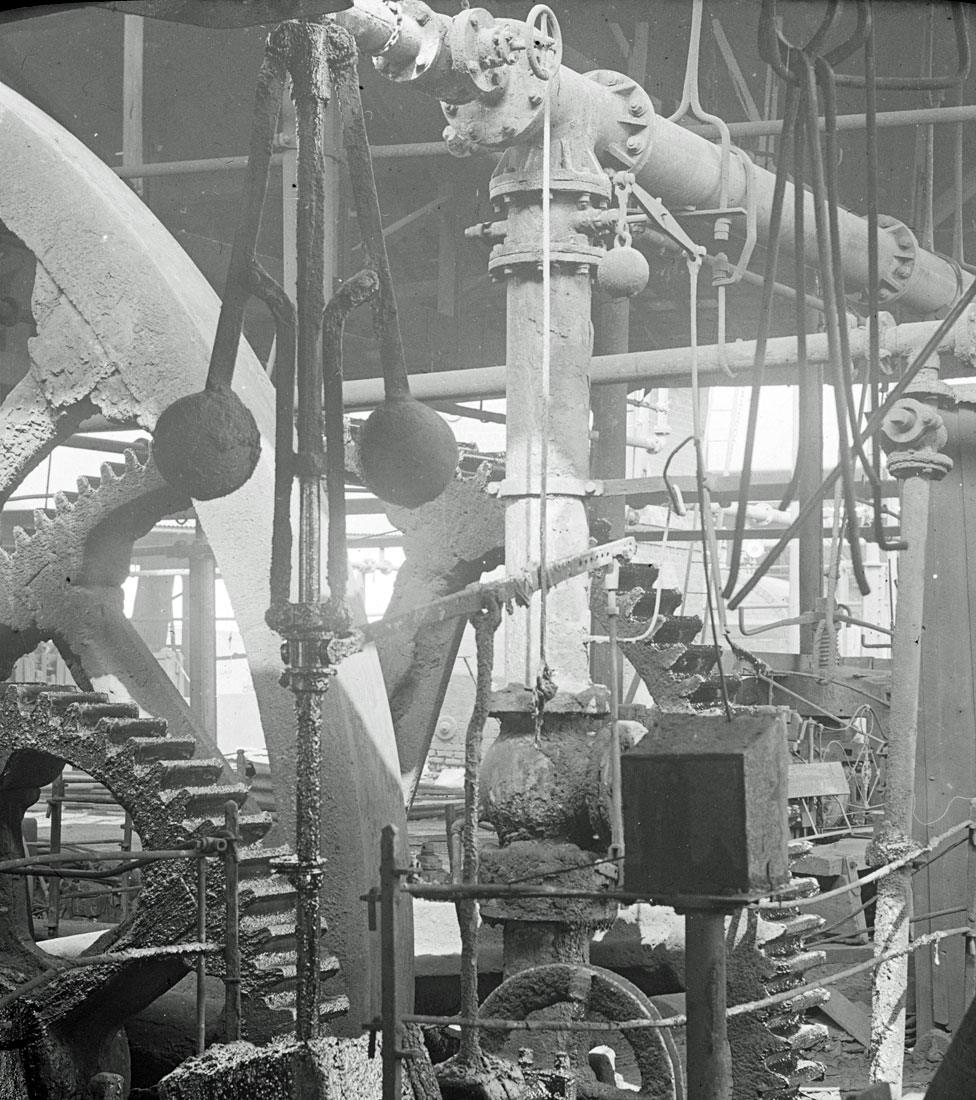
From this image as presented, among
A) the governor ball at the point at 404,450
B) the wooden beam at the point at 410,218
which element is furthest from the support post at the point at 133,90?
the governor ball at the point at 404,450

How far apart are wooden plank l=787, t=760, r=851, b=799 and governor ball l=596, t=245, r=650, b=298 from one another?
613 centimetres

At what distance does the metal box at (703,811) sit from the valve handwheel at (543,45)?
3797 millimetres

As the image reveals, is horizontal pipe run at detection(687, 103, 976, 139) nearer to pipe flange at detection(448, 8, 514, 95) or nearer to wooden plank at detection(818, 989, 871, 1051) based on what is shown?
pipe flange at detection(448, 8, 514, 95)

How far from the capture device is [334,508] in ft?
15.1

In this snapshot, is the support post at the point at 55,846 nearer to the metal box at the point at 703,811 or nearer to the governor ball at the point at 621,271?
the governor ball at the point at 621,271

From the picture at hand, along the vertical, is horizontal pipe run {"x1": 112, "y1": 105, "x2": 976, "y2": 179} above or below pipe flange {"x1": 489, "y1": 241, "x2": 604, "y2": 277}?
above

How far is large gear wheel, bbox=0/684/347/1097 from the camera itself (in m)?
6.26

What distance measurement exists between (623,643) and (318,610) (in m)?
4.38

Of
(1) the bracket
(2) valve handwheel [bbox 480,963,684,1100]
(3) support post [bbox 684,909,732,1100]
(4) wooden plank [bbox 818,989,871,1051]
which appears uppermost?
(1) the bracket

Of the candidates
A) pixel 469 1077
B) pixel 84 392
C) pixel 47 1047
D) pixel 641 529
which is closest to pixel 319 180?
pixel 469 1077

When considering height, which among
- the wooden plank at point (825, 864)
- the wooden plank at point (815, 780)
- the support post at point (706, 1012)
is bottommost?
the wooden plank at point (825, 864)

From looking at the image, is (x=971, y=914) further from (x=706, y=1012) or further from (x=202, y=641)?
(x=202, y=641)

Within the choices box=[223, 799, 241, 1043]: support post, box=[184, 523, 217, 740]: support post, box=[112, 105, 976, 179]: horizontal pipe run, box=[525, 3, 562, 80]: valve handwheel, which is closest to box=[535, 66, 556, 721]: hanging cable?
box=[525, 3, 562, 80]: valve handwheel

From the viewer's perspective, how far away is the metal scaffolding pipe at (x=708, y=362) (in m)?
8.12
